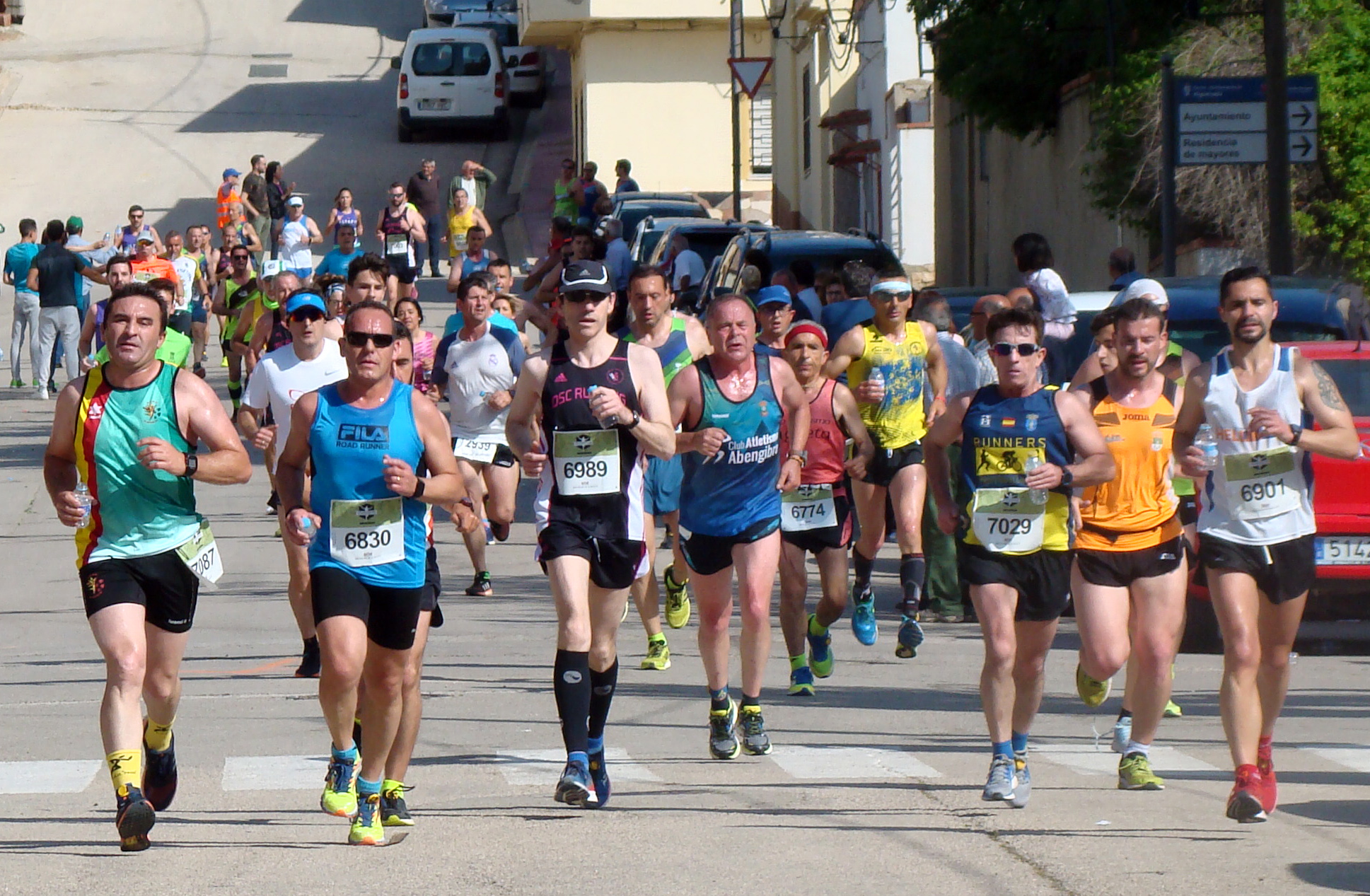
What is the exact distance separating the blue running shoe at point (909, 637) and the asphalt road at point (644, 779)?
0.43ft

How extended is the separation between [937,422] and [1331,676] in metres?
3.93

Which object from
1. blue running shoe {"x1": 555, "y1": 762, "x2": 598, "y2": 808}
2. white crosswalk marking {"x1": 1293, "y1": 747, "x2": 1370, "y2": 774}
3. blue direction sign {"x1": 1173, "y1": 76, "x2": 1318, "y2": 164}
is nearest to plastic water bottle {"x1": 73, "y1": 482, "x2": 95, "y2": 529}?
blue running shoe {"x1": 555, "y1": 762, "x2": 598, "y2": 808}

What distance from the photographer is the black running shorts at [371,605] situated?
725cm

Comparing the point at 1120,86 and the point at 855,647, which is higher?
the point at 1120,86

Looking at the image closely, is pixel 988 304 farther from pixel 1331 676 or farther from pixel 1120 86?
pixel 1120 86

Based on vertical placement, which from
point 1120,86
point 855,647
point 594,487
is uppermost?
point 1120,86

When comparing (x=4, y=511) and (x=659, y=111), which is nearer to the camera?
(x=4, y=511)

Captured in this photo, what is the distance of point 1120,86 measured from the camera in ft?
68.4

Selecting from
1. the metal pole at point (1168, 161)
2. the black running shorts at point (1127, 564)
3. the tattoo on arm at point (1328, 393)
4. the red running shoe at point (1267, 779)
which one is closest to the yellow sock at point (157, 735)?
the black running shorts at point (1127, 564)

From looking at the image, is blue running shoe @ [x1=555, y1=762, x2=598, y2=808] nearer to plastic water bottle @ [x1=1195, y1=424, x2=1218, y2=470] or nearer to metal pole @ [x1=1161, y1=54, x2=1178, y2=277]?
plastic water bottle @ [x1=1195, y1=424, x2=1218, y2=470]

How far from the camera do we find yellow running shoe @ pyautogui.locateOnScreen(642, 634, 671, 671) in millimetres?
11594

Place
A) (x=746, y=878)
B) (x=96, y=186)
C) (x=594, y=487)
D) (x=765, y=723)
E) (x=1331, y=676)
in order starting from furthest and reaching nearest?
(x=96, y=186), (x=1331, y=676), (x=765, y=723), (x=594, y=487), (x=746, y=878)

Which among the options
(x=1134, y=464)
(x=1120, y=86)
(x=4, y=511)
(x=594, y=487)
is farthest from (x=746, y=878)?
(x=1120, y=86)

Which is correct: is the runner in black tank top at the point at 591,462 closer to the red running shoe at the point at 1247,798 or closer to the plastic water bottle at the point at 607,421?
the plastic water bottle at the point at 607,421
